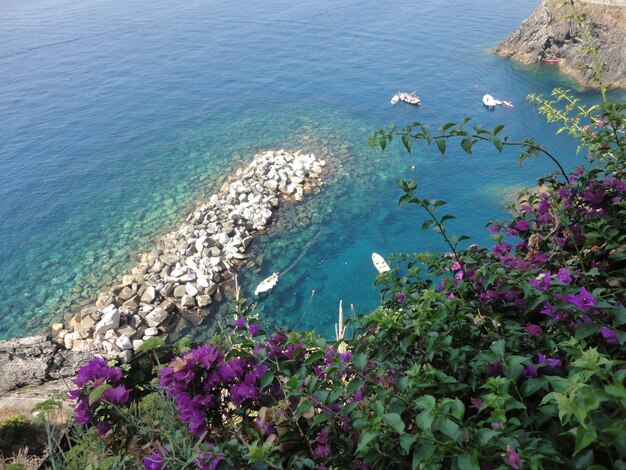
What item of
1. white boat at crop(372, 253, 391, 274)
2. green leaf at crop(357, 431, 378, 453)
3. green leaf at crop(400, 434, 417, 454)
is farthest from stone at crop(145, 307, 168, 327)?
green leaf at crop(400, 434, 417, 454)

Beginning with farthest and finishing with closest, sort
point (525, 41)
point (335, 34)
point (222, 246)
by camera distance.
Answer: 1. point (335, 34)
2. point (525, 41)
3. point (222, 246)

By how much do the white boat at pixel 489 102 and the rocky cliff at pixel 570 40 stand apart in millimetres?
4714

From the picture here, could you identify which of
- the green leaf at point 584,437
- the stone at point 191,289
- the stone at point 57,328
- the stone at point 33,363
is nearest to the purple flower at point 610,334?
the green leaf at point 584,437

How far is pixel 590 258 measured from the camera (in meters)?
2.50

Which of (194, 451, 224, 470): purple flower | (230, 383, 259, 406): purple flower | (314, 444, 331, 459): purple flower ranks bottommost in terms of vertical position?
(314, 444, 331, 459): purple flower

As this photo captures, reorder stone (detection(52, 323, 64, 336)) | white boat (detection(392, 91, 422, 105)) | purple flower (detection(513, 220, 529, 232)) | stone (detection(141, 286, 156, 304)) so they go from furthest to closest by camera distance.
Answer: white boat (detection(392, 91, 422, 105)) < stone (detection(141, 286, 156, 304)) < stone (detection(52, 323, 64, 336)) < purple flower (detection(513, 220, 529, 232))

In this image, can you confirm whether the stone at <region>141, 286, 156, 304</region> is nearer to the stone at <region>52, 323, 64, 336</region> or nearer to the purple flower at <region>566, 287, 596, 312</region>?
the stone at <region>52, 323, 64, 336</region>

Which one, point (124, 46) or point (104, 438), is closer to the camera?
point (104, 438)

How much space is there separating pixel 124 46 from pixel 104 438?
36.9m

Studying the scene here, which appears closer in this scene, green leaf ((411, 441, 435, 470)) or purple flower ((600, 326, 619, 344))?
green leaf ((411, 441, 435, 470))

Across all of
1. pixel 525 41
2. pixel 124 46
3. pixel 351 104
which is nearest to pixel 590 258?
pixel 351 104

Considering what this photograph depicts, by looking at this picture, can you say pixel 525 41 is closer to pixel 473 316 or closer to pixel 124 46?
pixel 124 46

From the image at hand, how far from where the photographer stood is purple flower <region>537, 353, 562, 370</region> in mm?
1674

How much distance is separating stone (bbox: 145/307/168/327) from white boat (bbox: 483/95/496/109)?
17.3m
